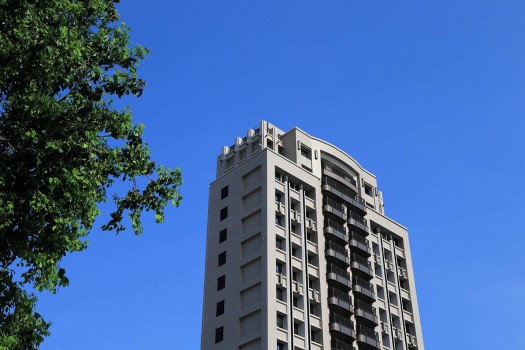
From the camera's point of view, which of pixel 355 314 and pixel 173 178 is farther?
Answer: pixel 355 314

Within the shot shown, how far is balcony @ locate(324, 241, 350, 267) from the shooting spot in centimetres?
6122

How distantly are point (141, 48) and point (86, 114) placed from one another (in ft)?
11.5

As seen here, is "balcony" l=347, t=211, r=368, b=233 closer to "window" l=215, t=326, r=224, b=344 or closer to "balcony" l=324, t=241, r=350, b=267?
"balcony" l=324, t=241, r=350, b=267

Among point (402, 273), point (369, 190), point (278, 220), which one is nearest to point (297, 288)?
point (278, 220)

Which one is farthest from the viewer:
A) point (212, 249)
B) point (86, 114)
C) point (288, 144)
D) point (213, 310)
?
point (288, 144)

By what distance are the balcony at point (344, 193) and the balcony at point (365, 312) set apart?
1045 cm

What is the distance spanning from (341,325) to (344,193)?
50.2ft

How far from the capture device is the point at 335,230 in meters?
63.5

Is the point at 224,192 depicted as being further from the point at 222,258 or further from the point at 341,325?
the point at 341,325

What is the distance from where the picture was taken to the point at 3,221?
63.5 feet

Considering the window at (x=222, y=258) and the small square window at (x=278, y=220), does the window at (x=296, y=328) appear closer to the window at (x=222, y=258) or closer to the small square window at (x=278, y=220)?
the window at (x=222, y=258)

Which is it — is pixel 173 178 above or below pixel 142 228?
above

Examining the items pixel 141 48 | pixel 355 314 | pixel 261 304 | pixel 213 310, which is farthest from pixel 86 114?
pixel 355 314

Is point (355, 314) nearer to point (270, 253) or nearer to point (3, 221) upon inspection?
point (270, 253)
